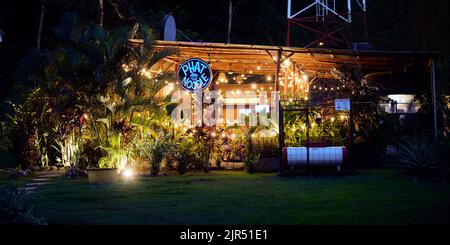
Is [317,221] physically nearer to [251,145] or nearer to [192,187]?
[192,187]

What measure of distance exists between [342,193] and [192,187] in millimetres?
2819

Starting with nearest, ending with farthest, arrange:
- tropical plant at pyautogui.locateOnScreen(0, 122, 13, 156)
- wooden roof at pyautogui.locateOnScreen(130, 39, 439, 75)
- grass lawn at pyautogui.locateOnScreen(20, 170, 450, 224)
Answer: grass lawn at pyautogui.locateOnScreen(20, 170, 450, 224), wooden roof at pyautogui.locateOnScreen(130, 39, 439, 75), tropical plant at pyautogui.locateOnScreen(0, 122, 13, 156)

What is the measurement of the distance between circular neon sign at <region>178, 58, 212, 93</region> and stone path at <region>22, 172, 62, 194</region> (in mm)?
3883

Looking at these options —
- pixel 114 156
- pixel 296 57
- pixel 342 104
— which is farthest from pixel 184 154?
pixel 296 57

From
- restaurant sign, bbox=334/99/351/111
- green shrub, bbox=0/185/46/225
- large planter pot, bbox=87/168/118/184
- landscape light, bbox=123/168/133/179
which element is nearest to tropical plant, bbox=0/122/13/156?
landscape light, bbox=123/168/133/179

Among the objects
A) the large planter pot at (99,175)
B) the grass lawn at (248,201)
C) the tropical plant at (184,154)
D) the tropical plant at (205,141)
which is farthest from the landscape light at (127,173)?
the tropical plant at (205,141)

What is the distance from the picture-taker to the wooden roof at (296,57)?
14000mm

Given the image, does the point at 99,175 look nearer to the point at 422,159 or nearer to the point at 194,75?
the point at 194,75

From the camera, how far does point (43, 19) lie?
31.1 m

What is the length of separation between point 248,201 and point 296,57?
8.99 meters

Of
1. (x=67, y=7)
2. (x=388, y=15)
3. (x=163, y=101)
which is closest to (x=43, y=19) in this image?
(x=67, y=7)

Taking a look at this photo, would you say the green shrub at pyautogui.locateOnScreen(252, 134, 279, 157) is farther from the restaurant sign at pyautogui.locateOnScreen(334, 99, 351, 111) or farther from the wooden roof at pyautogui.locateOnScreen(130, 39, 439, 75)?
the wooden roof at pyautogui.locateOnScreen(130, 39, 439, 75)

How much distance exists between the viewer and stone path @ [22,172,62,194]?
416 inches
